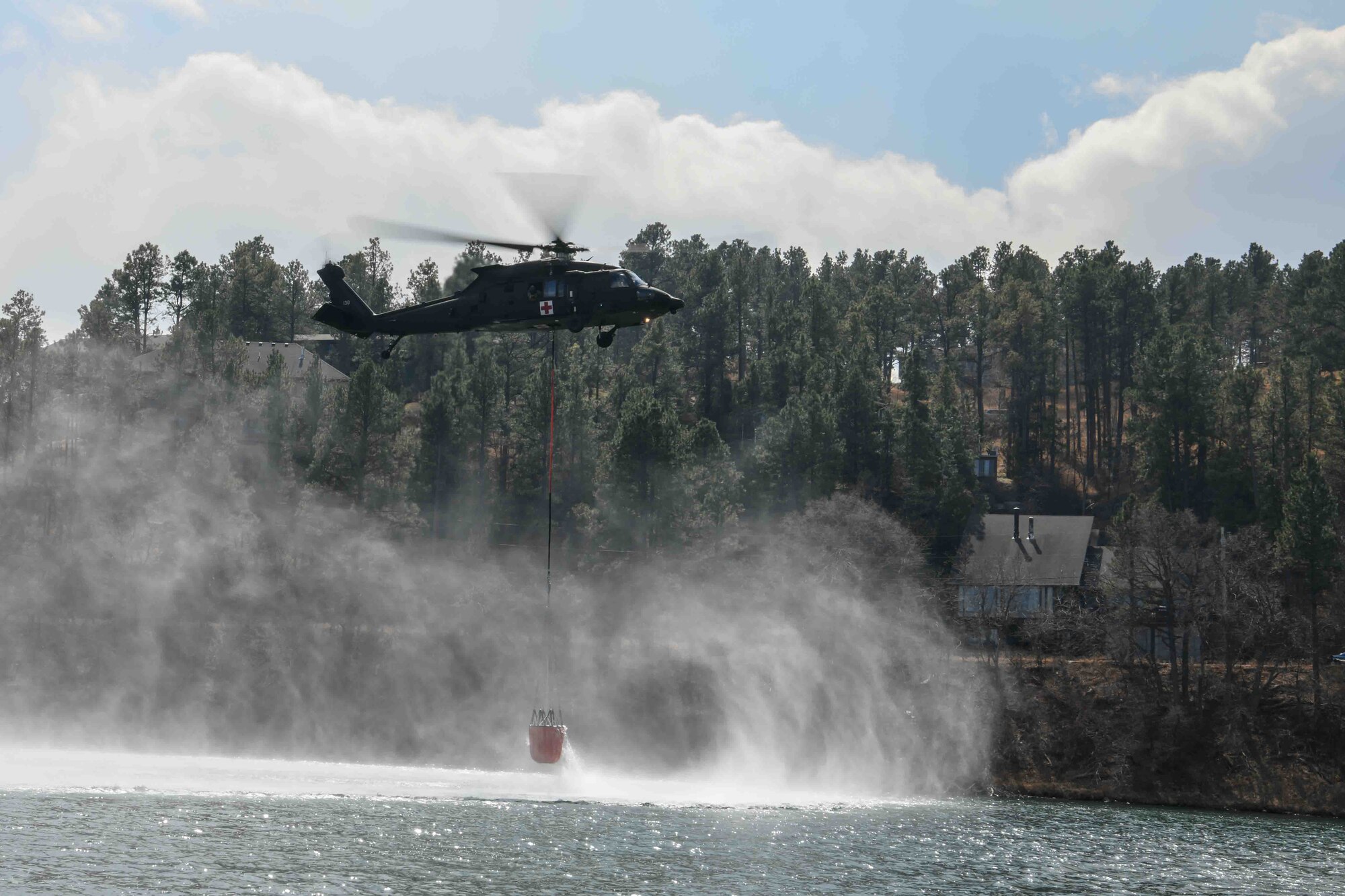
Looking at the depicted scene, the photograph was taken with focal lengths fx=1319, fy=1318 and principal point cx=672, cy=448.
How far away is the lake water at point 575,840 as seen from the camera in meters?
43.9

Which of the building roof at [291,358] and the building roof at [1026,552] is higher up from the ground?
the building roof at [291,358]

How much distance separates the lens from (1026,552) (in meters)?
97.7

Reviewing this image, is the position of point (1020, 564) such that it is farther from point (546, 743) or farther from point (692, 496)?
point (546, 743)

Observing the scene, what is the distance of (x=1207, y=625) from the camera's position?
79562 millimetres

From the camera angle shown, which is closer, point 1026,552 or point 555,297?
point 555,297

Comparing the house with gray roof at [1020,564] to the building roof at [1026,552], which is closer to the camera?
the house with gray roof at [1020,564]

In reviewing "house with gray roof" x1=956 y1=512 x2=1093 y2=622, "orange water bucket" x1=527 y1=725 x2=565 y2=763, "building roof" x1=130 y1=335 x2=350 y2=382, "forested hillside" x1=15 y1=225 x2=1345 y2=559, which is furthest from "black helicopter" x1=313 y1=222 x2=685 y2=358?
"building roof" x1=130 y1=335 x2=350 y2=382

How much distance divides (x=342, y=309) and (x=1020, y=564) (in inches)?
2316

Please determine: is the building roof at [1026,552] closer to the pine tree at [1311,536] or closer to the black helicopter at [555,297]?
the pine tree at [1311,536]

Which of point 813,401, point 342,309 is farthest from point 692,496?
point 342,309

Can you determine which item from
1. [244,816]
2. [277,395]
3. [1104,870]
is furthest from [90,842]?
[277,395]

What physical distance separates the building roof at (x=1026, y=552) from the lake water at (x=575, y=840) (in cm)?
2453

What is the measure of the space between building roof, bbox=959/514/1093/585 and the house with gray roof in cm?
5

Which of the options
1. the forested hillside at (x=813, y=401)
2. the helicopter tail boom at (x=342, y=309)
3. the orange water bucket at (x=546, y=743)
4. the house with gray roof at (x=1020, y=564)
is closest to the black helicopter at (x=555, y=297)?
the helicopter tail boom at (x=342, y=309)
